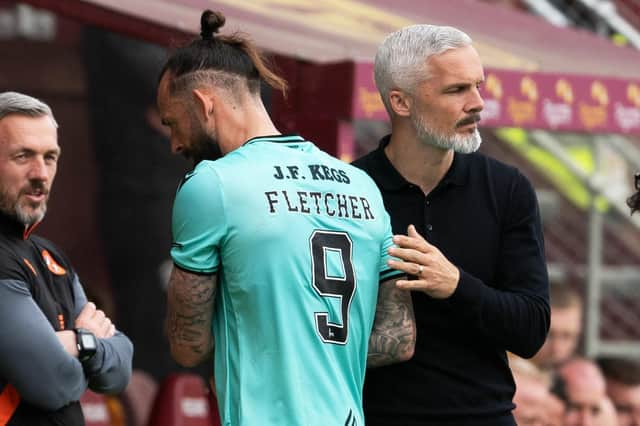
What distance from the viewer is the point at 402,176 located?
327cm

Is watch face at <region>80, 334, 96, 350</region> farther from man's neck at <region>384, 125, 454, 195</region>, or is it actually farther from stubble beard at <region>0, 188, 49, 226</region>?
man's neck at <region>384, 125, 454, 195</region>

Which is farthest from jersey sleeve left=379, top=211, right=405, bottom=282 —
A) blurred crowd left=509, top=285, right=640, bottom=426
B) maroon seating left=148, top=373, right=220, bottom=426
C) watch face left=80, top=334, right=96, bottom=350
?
maroon seating left=148, top=373, right=220, bottom=426

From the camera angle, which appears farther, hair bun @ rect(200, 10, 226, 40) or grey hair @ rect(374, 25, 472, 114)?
grey hair @ rect(374, 25, 472, 114)

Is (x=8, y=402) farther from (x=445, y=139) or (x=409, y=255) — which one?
(x=445, y=139)

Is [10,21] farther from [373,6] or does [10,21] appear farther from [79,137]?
[373,6]

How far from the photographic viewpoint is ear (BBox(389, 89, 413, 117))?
323cm

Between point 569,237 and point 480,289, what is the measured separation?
5.62 m

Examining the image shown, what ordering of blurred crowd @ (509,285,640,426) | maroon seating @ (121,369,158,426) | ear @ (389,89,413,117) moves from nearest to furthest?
ear @ (389,89,413,117), blurred crowd @ (509,285,640,426), maroon seating @ (121,369,158,426)

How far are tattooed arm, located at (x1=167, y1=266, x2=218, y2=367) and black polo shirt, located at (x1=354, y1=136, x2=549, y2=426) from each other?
1.67 feet

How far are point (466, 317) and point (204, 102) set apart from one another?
0.79 m

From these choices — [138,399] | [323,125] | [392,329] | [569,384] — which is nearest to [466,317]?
[392,329]

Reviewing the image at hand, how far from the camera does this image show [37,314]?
3168mm

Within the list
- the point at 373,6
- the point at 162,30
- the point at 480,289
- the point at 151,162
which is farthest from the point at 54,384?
the point at 151,162

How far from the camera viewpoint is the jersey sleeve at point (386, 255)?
300 centimetres
